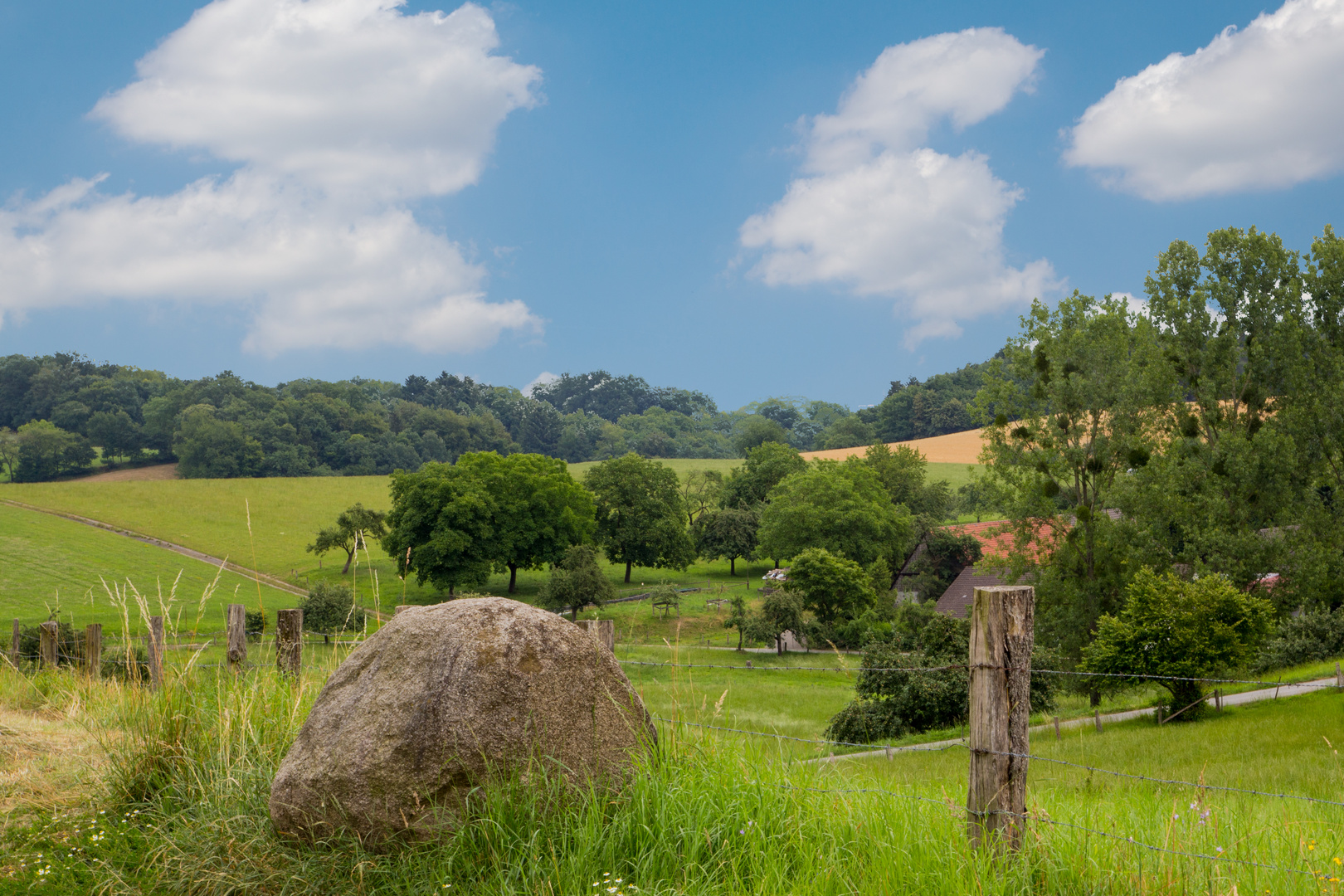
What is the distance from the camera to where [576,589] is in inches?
1880

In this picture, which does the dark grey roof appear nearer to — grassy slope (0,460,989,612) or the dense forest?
grassy slope (0,460,989,612)

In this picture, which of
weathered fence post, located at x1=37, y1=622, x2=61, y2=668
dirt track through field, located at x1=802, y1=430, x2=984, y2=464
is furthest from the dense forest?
weathered fence post, located at x1=37, y1=622, x2=61, y2=668

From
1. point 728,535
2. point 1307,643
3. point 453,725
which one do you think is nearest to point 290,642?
point 453,725

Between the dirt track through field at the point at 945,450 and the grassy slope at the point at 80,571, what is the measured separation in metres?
57.1

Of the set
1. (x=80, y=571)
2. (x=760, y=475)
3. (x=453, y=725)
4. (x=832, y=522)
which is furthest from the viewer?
(x=760, y=475)

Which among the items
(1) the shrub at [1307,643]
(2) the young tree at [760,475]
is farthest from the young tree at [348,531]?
(1) the shrub at [1307,643]

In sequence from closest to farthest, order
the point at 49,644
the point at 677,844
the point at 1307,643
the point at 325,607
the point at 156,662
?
the point at 677,844, the point at 156,662, the point at 49,644, the point at 1307,643, the point at 325,607

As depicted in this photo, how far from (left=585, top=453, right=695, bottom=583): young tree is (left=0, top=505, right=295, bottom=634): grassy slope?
22.3 meters

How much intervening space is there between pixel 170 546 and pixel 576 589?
30675 millimetres

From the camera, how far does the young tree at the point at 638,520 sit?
202 feet

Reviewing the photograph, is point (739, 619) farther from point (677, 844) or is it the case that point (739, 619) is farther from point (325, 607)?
point (677, 844)

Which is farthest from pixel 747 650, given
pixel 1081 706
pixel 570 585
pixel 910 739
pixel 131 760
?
pixel 131 760

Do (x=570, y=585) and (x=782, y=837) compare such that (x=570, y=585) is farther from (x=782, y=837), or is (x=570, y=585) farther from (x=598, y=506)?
(x=782, y=837)

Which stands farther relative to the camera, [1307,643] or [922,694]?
[1307,643]
